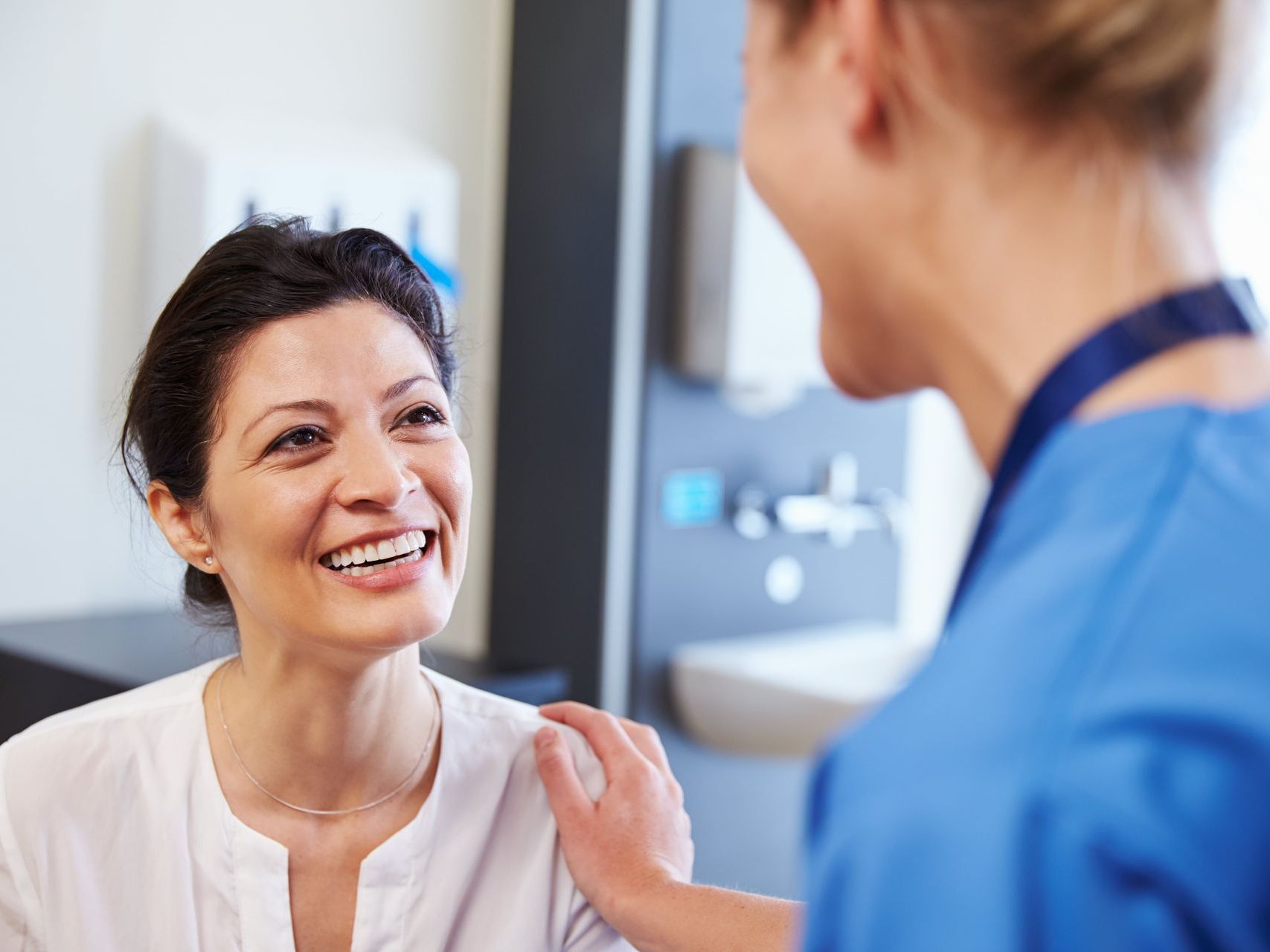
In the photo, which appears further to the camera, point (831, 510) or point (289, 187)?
point (831, 510)

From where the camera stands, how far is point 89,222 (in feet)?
7.66

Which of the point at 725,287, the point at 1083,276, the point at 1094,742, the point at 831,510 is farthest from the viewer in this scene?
the point at 831,510

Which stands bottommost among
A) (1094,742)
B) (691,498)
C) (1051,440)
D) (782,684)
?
(782,684)

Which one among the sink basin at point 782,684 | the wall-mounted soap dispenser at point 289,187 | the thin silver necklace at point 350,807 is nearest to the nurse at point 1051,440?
the thin silver necklace at point 350,807

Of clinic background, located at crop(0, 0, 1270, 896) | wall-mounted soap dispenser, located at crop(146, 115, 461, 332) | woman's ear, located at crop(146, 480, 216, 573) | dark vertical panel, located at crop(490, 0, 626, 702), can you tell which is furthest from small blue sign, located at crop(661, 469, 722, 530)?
woman's ear, located at crop(146, 480, 216, 573)

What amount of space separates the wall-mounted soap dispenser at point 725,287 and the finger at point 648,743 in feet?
4.90

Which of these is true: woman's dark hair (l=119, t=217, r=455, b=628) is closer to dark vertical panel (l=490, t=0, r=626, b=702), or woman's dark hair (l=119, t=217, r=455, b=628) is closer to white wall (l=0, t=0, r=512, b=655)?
white wall (l=0, t=0, r=512, b=655)

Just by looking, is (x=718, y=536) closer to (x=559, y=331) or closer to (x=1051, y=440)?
(x=559, y=331)

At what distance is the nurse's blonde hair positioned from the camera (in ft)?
1.91

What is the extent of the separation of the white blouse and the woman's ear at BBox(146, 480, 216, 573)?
Result: 14 cm

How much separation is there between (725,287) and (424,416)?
5.09 ft

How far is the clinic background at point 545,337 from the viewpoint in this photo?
2316 mm

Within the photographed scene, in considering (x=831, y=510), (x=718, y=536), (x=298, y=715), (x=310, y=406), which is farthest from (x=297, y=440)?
(x=831, y=510)

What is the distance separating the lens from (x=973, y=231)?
627mm
